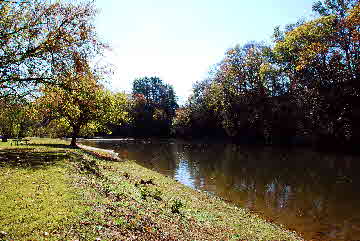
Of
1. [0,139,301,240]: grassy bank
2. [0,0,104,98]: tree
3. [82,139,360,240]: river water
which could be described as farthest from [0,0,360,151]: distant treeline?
[82,139,360,240]: river water

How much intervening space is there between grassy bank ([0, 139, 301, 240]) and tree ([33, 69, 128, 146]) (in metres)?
7.88

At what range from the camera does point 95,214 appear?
9844mm

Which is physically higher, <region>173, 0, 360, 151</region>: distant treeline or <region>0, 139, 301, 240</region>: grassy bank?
<region>173, 0, 360, 151</region>: distant treeline

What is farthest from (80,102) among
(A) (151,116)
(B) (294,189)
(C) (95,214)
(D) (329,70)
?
(A) (151,116)

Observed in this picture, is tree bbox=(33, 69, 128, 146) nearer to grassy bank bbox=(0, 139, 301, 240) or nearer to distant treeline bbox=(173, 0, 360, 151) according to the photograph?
grassy bank bbox=(0, 139, 301, 240)

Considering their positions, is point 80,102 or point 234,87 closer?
point 80,102

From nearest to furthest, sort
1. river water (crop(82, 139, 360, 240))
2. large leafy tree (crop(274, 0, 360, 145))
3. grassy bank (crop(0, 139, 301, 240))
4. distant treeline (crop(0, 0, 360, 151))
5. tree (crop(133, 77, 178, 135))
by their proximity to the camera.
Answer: grassy bank (crop(0, 139, 301, 240)), river water (crop(82, 139, 360, 240)), distant treeline (crop(0, 0, 360, 151)), large leafy tree (crop(274, 0, 360, 145)), tree (crop(133, 77, 178, 135))

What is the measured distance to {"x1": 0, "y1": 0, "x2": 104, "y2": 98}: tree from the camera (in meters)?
20.8

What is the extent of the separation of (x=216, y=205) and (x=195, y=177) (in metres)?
11.3

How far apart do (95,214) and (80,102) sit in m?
19.2

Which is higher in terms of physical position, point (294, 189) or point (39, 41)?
point (39, 41)

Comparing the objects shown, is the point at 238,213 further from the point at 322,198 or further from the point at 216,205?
the point at 322,198

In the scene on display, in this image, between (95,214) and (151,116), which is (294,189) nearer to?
(95,214)

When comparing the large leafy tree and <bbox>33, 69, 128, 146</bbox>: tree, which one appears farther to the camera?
the large leafy tree
